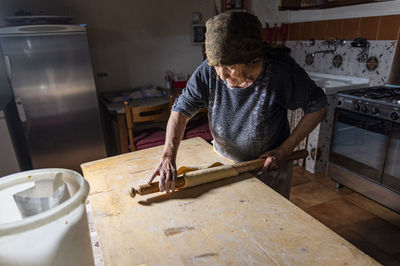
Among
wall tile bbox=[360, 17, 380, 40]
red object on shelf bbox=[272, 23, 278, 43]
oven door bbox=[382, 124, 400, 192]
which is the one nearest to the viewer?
oven door bbox=[382, 124, 400, 192]

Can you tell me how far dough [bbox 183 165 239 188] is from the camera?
95 centimetres

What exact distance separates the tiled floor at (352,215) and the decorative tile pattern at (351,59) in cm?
107

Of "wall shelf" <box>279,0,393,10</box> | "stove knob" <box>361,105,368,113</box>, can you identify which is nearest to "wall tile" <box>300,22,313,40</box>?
"wall shelf" <box>279,0,393,10</box>

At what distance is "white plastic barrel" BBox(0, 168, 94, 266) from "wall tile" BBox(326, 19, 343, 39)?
9.83ft

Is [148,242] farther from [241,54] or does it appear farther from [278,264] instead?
A: [241,54]

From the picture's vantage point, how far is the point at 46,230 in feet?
1.28

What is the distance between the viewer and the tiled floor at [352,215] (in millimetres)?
1855

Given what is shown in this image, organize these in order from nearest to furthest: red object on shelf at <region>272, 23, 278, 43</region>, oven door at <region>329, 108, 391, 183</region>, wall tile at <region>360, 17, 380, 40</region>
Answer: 1. oven door at <region>329, 108, 391, 183</region>
2. wall tile at <region>360, 17, 380, 40</region>
3. red object on shelf at <region>272, 23, 278, 43</region>

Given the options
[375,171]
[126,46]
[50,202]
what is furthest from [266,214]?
[126,46]

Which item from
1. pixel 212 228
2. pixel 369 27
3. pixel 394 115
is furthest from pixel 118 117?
pixel 369 27

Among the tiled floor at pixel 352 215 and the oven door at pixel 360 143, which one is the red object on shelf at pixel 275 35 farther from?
the tiled floor at pixel 352 215

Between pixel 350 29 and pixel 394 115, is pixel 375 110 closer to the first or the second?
pixel 394 115

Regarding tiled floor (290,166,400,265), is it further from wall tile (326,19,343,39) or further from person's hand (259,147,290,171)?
wall tile (326,19,343,39)

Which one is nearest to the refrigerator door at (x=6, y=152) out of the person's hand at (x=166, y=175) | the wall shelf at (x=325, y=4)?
the person's hand at (x=166, y=175)
